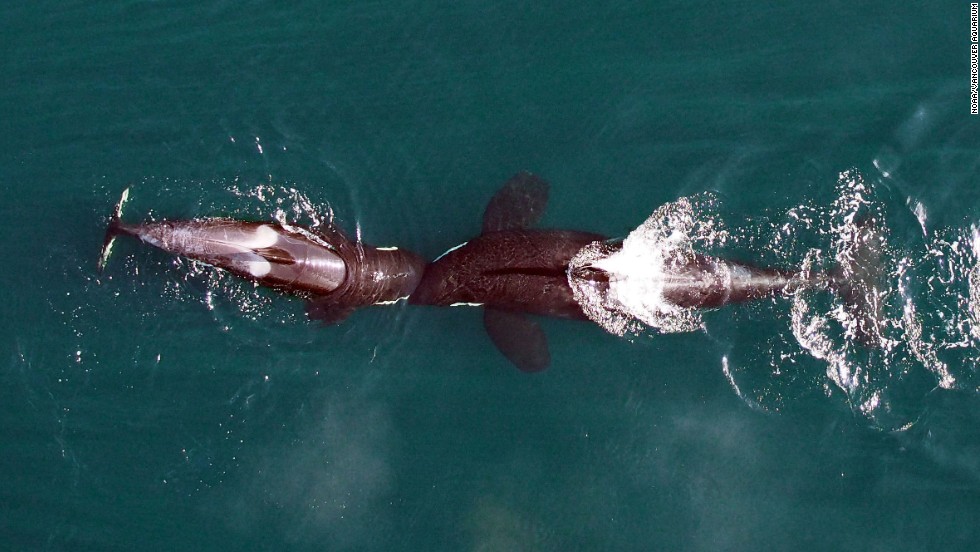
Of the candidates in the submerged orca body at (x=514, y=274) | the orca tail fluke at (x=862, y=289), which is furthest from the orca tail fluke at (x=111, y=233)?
the orca tail fluke at (x=862, y=289)

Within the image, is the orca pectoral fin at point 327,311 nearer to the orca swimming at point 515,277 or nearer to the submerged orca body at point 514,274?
the orca swimming at point 515,277

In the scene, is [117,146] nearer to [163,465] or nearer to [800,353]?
[163,465]

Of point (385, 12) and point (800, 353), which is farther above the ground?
point (385, 12)

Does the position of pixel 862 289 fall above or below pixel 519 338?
above

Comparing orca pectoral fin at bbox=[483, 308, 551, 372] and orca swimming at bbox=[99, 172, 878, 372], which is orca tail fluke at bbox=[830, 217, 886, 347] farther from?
orca pectoral fin at bbox=[483, 308, 551, 372]

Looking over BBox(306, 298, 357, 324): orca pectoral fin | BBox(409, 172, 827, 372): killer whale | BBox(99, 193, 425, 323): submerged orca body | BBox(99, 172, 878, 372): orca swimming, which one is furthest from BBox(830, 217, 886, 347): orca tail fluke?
BBox(306, 298, 357, 324): orca pectoral fin

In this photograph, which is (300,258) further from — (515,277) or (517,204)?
(517,204)

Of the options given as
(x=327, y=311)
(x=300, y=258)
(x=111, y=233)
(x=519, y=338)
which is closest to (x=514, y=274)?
(x=519, y=338)

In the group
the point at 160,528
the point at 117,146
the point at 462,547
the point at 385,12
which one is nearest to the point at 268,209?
the point at 117,146
